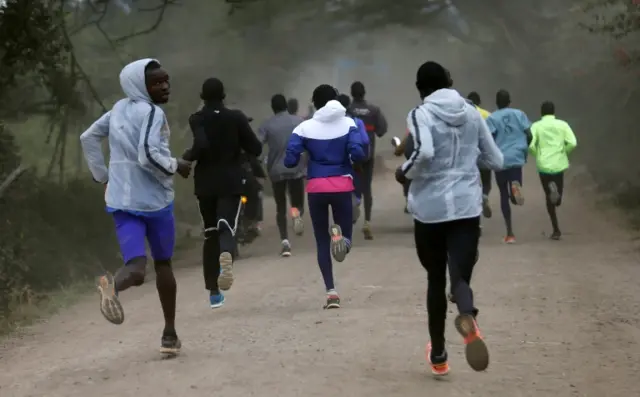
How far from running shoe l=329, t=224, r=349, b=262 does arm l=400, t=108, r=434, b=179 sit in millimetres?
2952

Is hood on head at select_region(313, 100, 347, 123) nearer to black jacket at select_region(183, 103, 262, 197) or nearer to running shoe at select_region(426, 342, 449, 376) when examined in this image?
black jacket at select_region(183, 103, 262, 197)

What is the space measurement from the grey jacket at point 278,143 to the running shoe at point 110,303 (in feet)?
24.6

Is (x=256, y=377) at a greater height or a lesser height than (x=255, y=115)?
greater

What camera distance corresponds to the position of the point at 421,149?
6.57m

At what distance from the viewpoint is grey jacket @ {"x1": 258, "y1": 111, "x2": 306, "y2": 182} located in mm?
14617

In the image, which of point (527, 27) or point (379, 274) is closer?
point (379, 274)

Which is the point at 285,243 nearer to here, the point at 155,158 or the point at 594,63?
the point at 155,158

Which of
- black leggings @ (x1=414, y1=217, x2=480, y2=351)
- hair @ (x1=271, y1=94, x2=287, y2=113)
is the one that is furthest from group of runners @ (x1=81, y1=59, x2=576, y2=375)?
hair @ (x1=271, y1=94, x2=287, y2=113)

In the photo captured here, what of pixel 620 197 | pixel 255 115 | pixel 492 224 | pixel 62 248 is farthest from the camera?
pixel 255 115

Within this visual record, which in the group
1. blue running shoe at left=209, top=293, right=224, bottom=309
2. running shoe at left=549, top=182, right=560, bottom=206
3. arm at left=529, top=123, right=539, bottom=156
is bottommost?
running shoe at left=549, top=182, right=560, bottom=206

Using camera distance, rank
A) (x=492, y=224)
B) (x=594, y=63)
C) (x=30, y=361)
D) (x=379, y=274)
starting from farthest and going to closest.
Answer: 1. (x=594, y=63)
2. (x=492, y=224)
3. (x=379, y=274)
4. (x=30, y=361)

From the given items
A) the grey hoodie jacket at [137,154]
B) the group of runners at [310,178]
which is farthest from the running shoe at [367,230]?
the grey hoodie jacket at [137,154]

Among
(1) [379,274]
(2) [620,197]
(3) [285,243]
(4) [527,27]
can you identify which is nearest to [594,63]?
(2) [620,197]

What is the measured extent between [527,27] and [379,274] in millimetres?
22736
